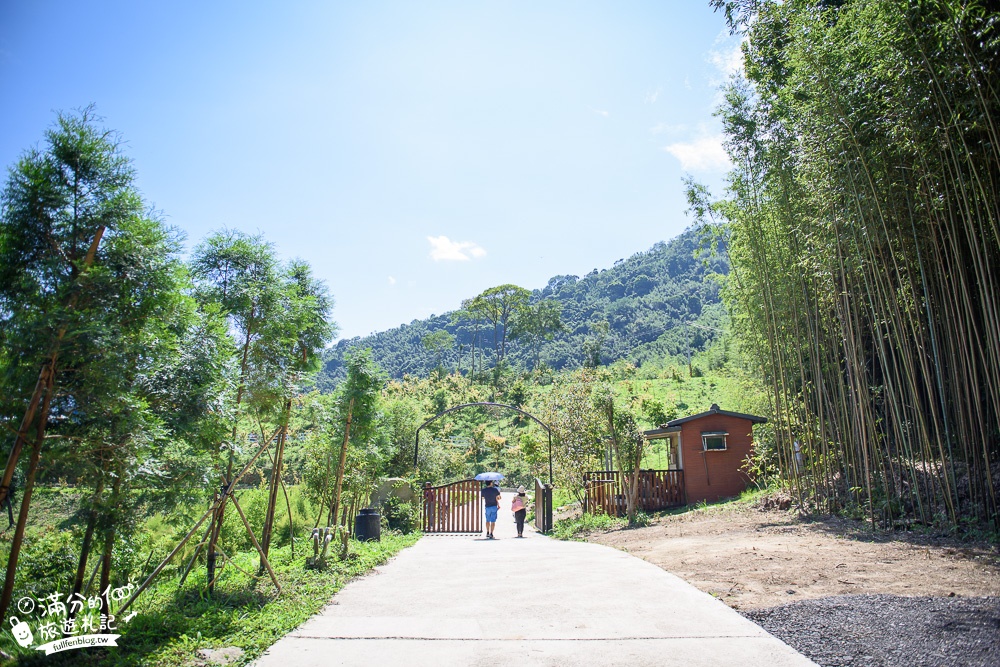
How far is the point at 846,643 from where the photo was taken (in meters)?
3.33

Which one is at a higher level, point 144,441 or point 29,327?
point 29,327

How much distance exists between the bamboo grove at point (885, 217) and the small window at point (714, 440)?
15.1 ft

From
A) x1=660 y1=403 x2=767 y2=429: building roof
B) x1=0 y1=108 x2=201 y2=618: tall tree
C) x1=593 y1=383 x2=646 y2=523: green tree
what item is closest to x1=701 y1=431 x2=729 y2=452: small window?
x1=660 y1=403 x2=767 y2=429: building roof

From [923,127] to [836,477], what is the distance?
22.9ft

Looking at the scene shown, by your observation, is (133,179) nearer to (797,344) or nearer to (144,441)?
(144,441)

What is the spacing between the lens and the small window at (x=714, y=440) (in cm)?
1514

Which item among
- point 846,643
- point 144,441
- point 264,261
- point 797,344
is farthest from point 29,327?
point 797,344

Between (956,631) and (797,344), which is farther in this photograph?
(797,344)

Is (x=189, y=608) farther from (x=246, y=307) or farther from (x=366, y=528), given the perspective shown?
(x=366, y=528)

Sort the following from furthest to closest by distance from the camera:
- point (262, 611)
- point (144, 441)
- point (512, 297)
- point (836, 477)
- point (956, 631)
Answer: point (512, 297) < point (836, 477) < point (262, 611) < point (144, 441) < point (956, 631)

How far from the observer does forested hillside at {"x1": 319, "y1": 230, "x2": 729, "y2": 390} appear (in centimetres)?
7388

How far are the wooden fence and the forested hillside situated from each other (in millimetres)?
49753

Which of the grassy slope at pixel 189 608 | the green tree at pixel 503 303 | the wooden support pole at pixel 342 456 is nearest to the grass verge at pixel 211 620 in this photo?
the grassy slope at pixel 189 608

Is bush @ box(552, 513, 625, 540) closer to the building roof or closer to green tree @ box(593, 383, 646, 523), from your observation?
green tree @ box(593, 383, 646, 523)
